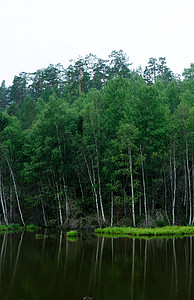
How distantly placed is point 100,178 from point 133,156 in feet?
15.9

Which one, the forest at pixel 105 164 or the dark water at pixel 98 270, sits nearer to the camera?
the dark water at pixel 98 270

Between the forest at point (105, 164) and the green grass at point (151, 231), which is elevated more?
the forest at point (105, 164)

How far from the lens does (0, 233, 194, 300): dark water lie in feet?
36.4

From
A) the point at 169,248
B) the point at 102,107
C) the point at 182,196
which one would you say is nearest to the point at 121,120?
the point at 102,107

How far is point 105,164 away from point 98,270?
1943 centimetres

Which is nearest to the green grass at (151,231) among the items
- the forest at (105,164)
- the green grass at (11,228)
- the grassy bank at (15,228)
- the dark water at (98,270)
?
the forest at (105,164)

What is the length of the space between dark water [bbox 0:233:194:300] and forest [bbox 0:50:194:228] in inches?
410

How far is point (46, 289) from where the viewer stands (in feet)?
37.8

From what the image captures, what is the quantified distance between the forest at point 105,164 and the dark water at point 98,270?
10404 millimetres

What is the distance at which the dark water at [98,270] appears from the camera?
1109cm

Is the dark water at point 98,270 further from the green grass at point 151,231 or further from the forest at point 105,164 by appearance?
the forest at point 105,164

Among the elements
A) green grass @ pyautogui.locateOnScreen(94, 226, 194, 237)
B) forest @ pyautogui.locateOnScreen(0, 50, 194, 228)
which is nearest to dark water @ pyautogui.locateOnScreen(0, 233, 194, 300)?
green grass @ pyautogui.locateOnScreen(94, 226, 194, 237)

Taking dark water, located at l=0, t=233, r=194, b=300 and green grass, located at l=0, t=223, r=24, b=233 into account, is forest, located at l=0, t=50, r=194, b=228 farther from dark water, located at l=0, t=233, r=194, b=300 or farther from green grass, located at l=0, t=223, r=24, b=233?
dark water, located at l=0, t=233, r=194, b=300

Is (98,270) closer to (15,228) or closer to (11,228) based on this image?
(15,228)
